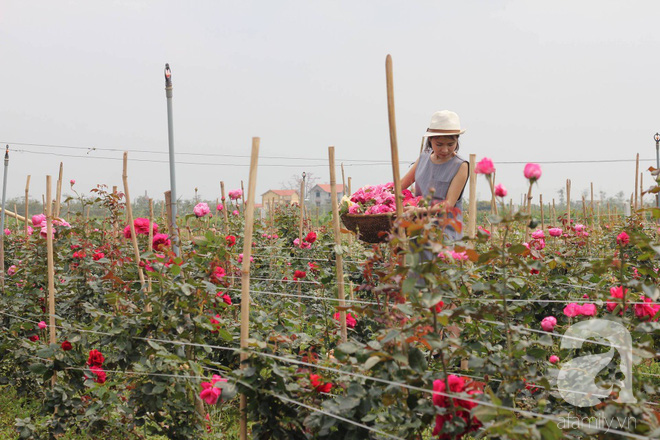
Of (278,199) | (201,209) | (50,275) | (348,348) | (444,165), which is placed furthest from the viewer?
(278,199)

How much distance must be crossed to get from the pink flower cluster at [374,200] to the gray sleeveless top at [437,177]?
0.92 ft

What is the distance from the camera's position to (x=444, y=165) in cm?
260

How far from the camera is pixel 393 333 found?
1.30 metres

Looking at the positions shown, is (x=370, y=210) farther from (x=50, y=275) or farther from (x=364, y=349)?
(x=50, y=275)

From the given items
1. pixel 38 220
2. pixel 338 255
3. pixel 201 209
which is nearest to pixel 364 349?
pixel 338 255

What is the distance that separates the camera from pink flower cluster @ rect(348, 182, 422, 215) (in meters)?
2.24

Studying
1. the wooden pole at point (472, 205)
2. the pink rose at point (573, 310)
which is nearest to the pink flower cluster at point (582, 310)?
the pink rose at point (573, 310)

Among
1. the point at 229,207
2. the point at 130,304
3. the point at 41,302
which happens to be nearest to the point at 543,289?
the point at 130,304

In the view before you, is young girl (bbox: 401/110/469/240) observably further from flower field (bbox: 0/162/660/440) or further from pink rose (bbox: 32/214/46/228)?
pink rose (bbox: 32/214/46/228)

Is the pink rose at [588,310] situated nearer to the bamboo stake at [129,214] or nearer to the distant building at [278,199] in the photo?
the bamboo stake at [129,214]

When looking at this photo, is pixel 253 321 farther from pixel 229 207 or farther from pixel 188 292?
pixel 229 207

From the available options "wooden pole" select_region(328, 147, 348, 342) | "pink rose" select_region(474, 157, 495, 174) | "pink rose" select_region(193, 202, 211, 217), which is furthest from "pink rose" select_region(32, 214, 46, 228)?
"pink rose" select_region(474, 157, 495, 174)

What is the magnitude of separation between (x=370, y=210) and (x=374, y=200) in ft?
0.25

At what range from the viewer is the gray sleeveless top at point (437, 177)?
2.57 meters
